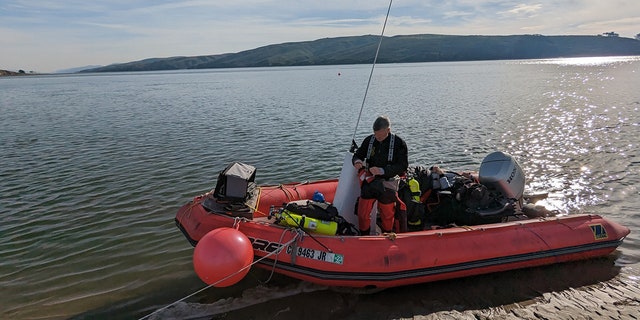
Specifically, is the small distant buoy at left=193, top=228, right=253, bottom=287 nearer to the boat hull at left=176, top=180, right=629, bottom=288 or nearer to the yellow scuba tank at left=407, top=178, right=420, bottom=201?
the boat hull at left=176, top=180, right=629, bottom=288

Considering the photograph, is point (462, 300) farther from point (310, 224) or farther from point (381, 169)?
point (310, 224)

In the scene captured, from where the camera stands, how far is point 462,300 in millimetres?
4703

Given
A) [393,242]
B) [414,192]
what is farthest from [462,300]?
[414,192]

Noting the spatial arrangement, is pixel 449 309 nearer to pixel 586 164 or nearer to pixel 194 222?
pixel 194 222

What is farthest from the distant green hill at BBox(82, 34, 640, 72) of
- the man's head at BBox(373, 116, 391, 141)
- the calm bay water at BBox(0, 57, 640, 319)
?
the man's head at BBox(373, 116, 391, 141)

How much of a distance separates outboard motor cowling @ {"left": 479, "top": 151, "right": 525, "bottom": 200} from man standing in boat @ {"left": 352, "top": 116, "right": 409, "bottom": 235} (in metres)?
1.62

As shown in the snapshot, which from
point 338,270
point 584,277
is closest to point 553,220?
point 584,277

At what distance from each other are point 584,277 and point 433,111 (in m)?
14.7

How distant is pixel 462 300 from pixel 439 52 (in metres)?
158

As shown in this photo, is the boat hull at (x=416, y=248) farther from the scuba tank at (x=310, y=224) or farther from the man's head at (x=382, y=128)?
the man's head at (x=382, y=128)

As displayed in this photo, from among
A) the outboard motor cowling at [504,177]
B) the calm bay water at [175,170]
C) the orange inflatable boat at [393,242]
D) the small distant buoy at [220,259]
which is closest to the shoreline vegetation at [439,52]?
the calm bay water at [175,170]

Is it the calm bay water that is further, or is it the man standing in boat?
the calm bay water

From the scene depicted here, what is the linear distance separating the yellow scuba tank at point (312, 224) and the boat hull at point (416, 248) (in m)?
0.11

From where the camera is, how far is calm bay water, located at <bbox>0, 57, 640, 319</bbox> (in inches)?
208
